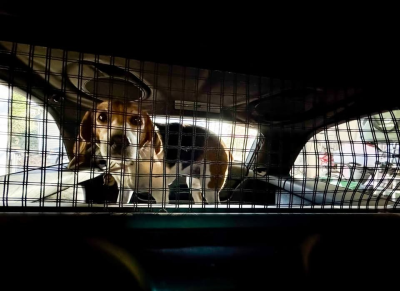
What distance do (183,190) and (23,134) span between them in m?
0.44

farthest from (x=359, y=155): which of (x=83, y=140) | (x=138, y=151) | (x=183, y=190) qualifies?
(x=83, y=140)

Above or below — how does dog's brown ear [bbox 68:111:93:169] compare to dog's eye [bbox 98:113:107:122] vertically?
below

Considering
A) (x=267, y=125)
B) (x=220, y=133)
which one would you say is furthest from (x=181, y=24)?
(x=267, y=125)

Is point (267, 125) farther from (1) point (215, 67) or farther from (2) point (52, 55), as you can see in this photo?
(2) point (52, 55)

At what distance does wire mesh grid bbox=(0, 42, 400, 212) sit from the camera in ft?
1.84

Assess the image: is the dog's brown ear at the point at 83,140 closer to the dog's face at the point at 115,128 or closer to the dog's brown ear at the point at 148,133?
the dog's face at the point at 115,128

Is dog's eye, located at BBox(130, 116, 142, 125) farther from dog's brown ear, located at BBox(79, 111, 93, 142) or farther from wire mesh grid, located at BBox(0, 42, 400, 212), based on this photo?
dog's brown ear, located at BBox(79, 111, 93, 142)

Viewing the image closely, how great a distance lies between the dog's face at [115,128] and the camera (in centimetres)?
66

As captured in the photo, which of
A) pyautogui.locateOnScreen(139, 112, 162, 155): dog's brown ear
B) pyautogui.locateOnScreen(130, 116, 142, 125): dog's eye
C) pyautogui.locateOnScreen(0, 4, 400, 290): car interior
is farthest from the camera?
pyautogui.locateOnScreen(139, 112, 162, 155): dog's brown ear

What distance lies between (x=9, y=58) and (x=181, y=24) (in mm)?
406

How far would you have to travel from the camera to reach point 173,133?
0.72m

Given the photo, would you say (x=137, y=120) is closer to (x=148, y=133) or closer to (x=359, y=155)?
(x=148, y=133)

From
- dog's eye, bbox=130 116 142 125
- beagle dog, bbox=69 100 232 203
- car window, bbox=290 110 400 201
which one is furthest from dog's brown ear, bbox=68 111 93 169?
car window, bbox=290 110 400 201

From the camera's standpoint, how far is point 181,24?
47 centimetres
